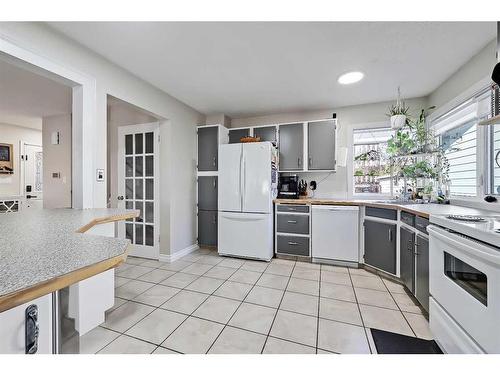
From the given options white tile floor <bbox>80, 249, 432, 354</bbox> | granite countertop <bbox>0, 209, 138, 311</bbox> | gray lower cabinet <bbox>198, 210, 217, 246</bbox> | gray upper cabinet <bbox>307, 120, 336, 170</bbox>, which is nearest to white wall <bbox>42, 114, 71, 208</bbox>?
white tile floor <bbox>80, 249, 432, 354</bbox>

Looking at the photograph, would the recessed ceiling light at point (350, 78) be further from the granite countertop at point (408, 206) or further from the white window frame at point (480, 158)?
the granite countertop at point (408, 206)

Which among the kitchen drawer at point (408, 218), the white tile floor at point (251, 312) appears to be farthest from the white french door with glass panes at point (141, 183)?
the kitchen drawer at point (408, 218)

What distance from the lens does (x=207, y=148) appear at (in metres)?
3.64

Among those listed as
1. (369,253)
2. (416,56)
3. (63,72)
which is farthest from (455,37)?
(63,72)

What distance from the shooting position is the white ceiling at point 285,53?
5.74 feet

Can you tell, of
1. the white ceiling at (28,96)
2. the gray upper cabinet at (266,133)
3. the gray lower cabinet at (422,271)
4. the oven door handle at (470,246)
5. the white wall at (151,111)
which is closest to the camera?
the oven door handle at (470,246)

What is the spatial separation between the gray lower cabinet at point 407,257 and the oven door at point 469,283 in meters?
0.64

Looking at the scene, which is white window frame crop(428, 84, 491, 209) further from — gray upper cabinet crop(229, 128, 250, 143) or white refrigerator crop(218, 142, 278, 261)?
gray upper cabinet crop(229, 128, 250, 143)

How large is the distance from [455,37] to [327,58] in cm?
101

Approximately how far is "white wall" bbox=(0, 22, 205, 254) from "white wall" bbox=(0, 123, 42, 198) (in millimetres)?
3806

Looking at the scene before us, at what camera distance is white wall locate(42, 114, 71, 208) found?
12.9ft

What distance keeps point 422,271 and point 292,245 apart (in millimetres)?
1568

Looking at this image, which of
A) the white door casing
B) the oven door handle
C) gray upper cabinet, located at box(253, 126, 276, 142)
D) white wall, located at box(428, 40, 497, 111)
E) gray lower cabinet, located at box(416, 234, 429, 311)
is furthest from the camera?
the white door casing

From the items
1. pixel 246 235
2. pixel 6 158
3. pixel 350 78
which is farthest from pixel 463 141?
pixel 6 158
